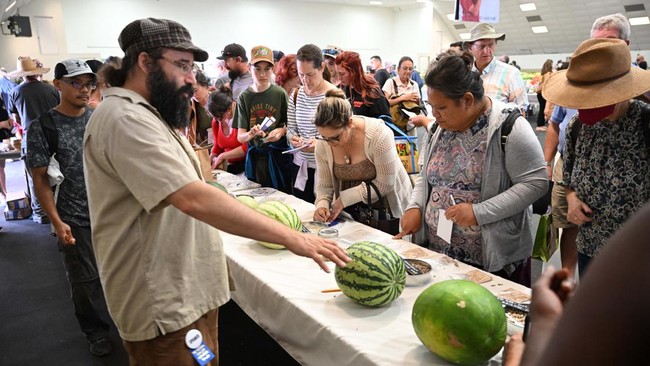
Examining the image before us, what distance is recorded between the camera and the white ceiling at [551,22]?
20000 mm

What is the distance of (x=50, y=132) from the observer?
2967 millimetres

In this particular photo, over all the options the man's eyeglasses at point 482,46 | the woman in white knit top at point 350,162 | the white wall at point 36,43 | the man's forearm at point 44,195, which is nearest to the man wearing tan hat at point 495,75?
the man's eyeglasses at point 482,46

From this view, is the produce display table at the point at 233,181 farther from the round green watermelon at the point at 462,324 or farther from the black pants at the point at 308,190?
the round green watermelon at the point at 462,324

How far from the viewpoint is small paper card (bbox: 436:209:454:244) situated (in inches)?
85.4

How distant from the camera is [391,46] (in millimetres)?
25453

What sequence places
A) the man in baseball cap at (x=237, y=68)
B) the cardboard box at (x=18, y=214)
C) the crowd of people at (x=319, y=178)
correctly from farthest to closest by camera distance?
the cardboard box at (x=18, y=214) → the man in baseball cap at (x=237, y=68) → the crowd of people at (x=319, y=178)

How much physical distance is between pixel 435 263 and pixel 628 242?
5.51ft

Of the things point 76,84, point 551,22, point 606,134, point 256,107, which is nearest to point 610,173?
point 606,134

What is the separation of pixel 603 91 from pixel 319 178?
168 centimetres

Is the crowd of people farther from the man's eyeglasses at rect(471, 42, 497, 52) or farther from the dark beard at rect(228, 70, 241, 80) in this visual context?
the dark beard at rect(228, 70, 241, 80)

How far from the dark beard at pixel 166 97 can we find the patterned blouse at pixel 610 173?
1809mm

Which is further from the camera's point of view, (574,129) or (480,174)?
(574,129)

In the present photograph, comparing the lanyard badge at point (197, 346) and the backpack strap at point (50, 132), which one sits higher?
the backpack strap at point (50, 132)

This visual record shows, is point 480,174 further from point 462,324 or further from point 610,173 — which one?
point 462,324
